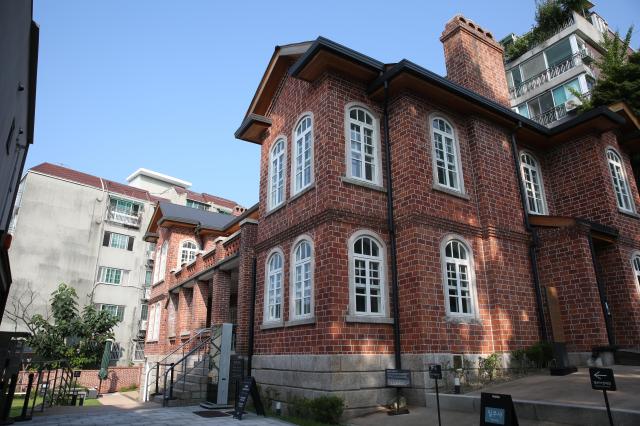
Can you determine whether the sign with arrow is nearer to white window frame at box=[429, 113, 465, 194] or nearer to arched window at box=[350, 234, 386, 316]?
arched window at box=[350, 234, 386, 316]

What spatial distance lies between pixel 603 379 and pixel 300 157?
349 inches

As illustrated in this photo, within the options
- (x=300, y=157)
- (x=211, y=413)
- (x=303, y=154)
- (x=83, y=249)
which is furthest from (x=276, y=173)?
(x=83, y=249)

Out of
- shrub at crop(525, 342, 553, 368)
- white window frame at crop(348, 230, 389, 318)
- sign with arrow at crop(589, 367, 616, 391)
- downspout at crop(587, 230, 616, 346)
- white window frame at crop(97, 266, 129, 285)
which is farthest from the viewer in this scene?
white window frame at crop(97, 266, 129, 285)

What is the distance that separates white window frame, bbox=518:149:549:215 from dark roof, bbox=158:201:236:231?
13.7 metres

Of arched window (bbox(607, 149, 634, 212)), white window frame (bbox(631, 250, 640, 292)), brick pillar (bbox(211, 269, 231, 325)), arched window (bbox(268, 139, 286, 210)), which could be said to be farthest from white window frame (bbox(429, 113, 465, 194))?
brick pillar (bbox(211, 269, 231, 325))

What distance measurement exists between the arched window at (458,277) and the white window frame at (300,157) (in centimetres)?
409

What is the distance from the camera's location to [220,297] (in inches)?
617

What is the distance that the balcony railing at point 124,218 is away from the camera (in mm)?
34812

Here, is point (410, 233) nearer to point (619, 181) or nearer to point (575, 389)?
point (575, 389)

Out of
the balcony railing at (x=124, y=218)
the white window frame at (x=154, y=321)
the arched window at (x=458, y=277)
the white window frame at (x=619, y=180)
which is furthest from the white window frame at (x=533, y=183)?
the balcony railing at (x=124, y=218)

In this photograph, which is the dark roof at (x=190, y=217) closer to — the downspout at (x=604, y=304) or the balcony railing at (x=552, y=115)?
the downspout at (x=604, y=304)

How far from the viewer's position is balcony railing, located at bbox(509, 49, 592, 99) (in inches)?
1021

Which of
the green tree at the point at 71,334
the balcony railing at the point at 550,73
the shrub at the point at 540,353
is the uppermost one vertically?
the balcony railing at the point at 550,73

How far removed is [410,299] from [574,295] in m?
5.24
